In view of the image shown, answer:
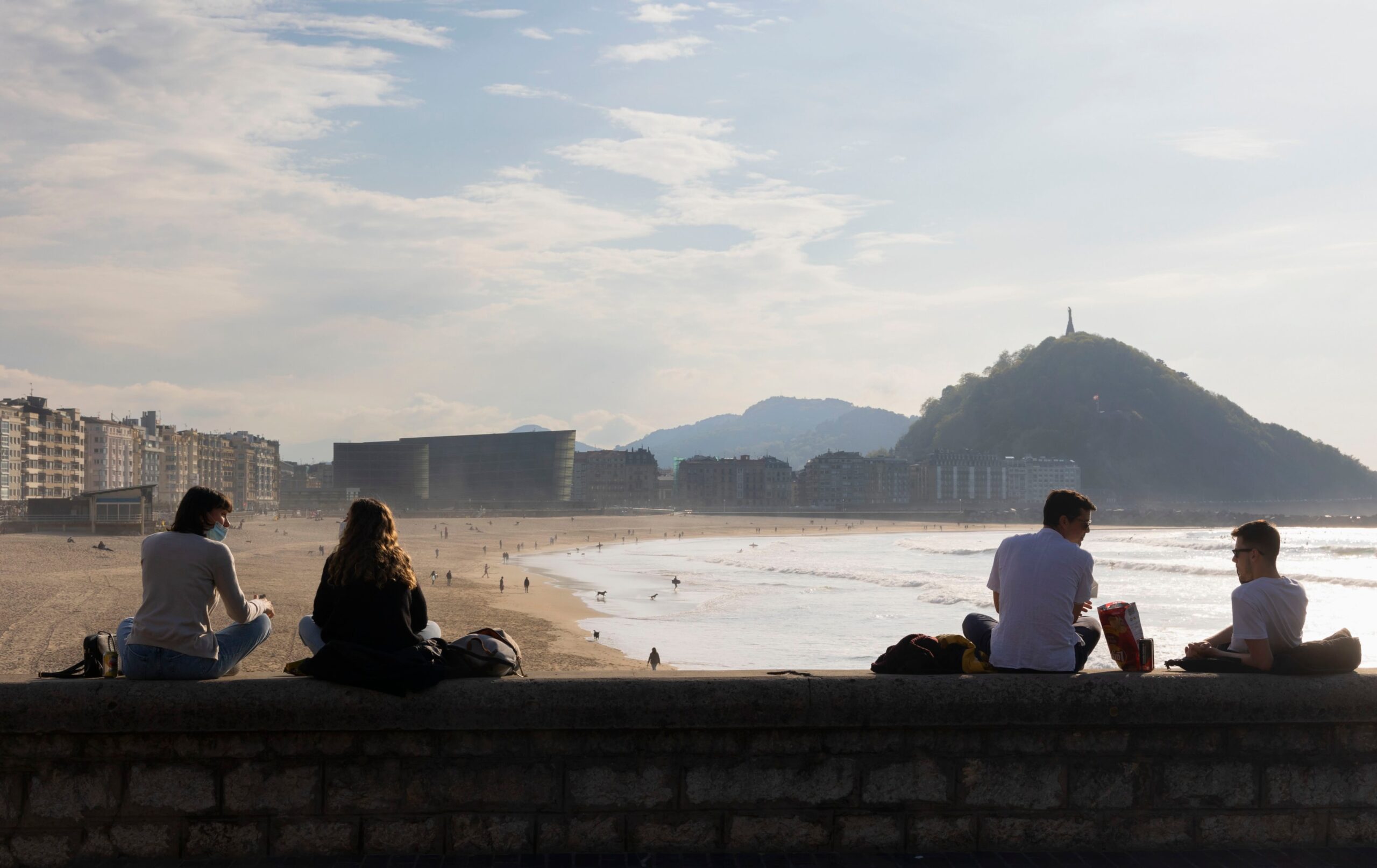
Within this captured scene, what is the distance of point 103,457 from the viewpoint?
150m

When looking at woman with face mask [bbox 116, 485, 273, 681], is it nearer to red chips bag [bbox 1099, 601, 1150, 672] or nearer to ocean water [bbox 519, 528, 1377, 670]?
red chips bag [bbox 1099, 601, 1150, 672]

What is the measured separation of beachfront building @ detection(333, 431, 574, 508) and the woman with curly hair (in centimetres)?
14785

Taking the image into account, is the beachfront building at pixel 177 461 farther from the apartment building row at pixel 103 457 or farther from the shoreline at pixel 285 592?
the shoreline at pixel 285 592

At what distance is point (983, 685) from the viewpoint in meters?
4.80

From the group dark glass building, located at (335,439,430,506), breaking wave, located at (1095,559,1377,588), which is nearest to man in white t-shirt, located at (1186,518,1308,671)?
breaking wave, located at (1095,559,1377,588)

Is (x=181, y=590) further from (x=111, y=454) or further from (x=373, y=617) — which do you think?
(x=111, y=454)

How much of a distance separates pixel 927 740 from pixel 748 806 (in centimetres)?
85

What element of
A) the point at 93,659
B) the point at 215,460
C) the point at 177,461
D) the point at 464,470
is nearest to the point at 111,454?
the point at 177,461

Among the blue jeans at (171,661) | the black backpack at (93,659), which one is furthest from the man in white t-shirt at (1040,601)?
the black backpack at (93,659)

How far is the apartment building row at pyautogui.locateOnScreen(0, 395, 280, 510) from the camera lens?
11806cm

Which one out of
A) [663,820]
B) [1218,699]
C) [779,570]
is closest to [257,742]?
[663,820]

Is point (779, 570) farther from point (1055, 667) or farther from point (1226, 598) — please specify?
point (1055, 667)

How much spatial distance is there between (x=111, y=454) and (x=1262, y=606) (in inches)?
6692

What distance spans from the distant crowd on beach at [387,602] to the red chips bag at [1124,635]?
0.46 feet
